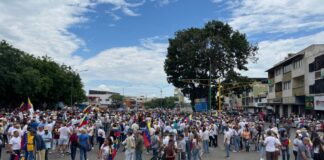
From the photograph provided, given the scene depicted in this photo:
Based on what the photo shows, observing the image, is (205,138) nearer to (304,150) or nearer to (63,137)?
(63,137)

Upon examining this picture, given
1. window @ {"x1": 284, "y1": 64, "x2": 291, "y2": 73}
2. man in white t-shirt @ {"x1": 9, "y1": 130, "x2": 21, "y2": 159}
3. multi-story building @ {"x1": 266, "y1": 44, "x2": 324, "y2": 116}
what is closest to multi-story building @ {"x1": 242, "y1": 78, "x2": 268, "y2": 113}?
multi-story building @ {"x1": 266, "y1": 44, "x2": 324, "y2": 116}

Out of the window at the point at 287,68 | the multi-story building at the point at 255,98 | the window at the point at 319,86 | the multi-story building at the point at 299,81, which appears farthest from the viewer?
the multi-story building at the point at 255,98

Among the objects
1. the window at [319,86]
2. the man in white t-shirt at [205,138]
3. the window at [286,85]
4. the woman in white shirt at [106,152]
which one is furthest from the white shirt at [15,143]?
the window at [286,85]

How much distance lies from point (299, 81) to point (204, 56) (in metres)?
14.7

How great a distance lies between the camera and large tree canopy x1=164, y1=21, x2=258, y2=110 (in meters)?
59.3

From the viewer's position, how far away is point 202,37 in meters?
60.8

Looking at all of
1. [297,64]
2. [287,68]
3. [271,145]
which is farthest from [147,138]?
[287,68]

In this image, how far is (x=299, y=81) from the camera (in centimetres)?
5950

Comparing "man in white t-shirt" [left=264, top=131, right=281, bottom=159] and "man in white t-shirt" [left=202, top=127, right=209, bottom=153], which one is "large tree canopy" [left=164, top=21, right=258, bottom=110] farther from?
"man in white t-shirt" [left=264, top=131, right=281, bottom=159]

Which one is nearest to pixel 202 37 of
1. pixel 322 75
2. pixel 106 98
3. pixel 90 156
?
pixel 322 75

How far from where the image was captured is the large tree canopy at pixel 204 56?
194 ft

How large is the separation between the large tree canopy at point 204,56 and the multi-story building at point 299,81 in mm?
7413

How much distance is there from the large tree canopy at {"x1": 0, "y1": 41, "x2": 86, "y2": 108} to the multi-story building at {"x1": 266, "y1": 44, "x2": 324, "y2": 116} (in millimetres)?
36770

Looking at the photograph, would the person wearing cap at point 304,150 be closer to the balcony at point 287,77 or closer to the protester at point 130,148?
the protester at point 130,148
